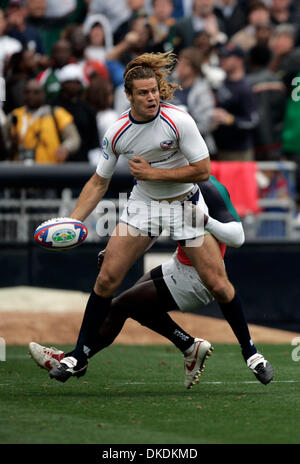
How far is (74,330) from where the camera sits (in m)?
10.8

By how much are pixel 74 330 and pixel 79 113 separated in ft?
9.53

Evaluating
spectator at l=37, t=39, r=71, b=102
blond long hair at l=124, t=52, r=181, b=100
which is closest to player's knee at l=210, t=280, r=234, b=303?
blond long hair at l=124, t=52, r=181, b=100

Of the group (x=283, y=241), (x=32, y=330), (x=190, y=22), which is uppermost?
(x=190, y=22)

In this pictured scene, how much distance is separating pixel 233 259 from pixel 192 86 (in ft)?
7.92

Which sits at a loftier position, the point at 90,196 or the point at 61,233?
the point at 90,196

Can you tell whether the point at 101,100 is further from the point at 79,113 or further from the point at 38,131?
the point at 38,131

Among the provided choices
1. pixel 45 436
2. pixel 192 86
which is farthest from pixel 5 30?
pixel 45 436

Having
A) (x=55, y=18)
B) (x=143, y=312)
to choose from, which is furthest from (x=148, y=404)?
(x=55, y=18)

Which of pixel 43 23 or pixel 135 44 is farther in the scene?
pixel 43 23

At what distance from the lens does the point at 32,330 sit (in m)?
10.8

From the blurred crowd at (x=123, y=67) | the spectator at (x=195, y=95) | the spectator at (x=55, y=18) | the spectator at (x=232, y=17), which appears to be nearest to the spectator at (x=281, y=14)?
the blurred crowd at (x=123, y=67)

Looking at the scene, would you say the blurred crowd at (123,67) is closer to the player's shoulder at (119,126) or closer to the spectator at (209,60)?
the spectator at (209,60)

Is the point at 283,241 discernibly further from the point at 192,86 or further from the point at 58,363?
the point at 58,363
